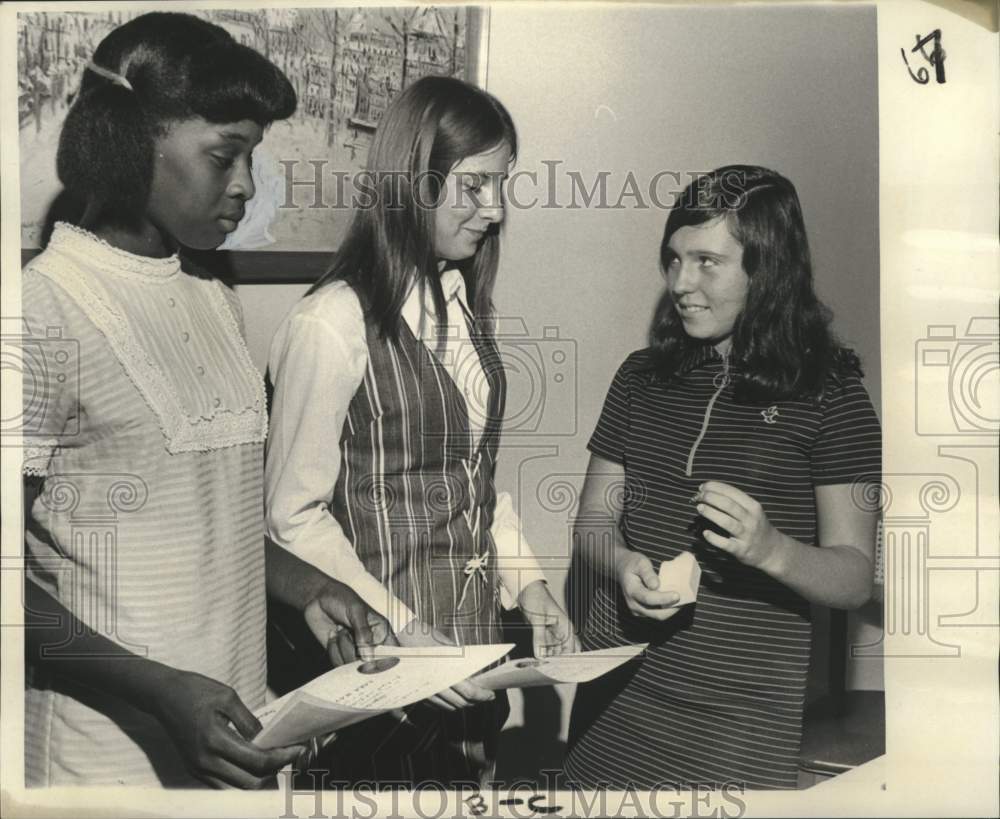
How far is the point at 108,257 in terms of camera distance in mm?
1996

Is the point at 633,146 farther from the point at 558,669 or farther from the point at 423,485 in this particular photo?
the point at 558,669

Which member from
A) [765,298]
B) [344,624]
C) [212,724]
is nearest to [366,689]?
[344,624]

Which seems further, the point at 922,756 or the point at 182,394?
the point at 922,756

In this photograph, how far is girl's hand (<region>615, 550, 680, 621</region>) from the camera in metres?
2.05

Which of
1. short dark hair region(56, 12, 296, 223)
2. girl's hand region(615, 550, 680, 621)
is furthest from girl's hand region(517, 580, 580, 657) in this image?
short dark hair region(56, 12, 296, 223)

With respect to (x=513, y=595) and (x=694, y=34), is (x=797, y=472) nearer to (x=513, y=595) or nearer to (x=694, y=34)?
(x=513, y=595)

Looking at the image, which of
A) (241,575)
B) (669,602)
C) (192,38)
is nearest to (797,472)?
(669,602)

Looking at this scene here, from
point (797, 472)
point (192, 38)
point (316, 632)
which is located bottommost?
point (316, 632)

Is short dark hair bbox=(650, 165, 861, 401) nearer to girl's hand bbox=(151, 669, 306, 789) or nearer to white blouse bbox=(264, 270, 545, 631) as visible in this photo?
white blouse bbox=(264, 270, 545, 631)

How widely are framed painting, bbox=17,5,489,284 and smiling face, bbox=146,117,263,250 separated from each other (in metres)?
0.02

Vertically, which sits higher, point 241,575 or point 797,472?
point 797,472

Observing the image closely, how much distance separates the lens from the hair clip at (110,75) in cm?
202

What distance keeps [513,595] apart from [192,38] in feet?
3.63

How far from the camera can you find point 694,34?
2078 millimetres
